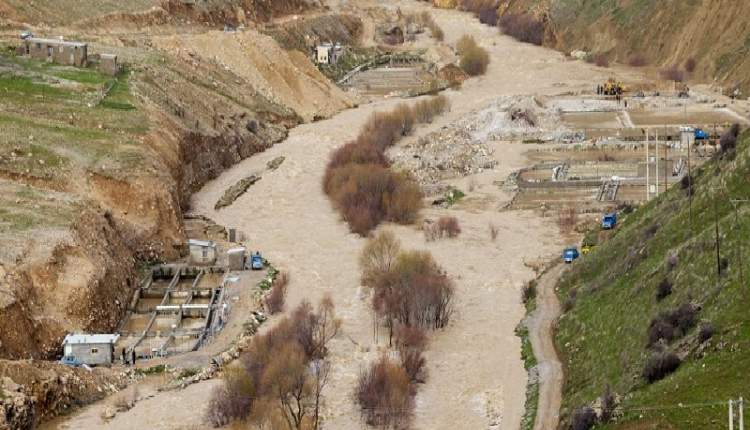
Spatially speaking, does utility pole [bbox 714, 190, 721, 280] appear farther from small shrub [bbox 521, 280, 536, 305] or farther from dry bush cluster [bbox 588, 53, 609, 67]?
dry bush cluster [bbox 588, 53, 609, 67]

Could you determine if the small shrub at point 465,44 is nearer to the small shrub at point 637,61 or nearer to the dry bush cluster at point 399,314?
the small shrub at point 637,61

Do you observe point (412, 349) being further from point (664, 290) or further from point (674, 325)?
point (674, 325)

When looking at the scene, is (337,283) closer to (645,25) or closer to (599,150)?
(599,150)

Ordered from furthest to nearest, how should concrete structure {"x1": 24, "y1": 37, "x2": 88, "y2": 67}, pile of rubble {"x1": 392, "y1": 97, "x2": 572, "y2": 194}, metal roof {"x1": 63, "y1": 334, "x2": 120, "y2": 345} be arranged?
1. concrete structure {"x1": 24, "y1": 37, "x2": 88, "y2": 67}
2. pile of rubble {"x1": 392, "y1": 97, "x2": 572, "y2": 194}
3. metal roof {"x1": 63, "y1": 334, "x2": 120, "y2": 345}

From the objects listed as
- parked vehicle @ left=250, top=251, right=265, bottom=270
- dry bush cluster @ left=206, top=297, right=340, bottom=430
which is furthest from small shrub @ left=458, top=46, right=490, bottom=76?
dry bush cluster @ left=206, top=297, right=340, bottom=430

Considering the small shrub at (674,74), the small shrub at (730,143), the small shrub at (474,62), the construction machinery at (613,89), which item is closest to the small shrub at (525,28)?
the small shrub at (474,62)

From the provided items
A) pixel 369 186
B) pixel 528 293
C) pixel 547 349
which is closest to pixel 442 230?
pixel 369 186
